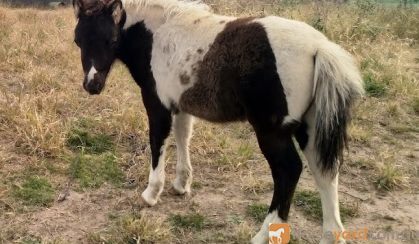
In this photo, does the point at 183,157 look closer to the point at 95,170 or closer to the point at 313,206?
the point at 95,170

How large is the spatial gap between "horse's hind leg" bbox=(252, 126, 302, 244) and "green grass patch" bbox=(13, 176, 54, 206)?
1883 millimetres

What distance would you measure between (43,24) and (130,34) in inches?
273

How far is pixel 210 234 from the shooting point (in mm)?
3432

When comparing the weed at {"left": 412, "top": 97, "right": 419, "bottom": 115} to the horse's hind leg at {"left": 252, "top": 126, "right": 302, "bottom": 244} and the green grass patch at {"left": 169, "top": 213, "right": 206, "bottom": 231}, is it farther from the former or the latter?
the green grass patch at {"left": 169, "top": 213, "right": 206, "bottom": 231}

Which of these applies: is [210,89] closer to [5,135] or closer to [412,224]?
[412,224]

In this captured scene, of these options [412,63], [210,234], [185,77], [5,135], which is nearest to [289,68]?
[185,77]

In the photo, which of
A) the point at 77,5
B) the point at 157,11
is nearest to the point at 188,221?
the point at 157,11

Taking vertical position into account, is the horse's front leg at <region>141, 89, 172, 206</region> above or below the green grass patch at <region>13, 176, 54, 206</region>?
above

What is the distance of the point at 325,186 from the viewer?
321 centimetres

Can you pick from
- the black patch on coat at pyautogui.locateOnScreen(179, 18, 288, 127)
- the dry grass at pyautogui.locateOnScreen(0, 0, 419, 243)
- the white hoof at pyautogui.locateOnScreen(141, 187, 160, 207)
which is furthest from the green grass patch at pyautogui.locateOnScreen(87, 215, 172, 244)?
the black patch on coat at pyautogui.locateOnScreen(179, 18, 288, 127)

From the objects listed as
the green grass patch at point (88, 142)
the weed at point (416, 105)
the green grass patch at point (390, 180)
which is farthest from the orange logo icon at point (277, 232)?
the weed at point (416, 105)

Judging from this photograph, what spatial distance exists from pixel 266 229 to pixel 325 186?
52 centimetres

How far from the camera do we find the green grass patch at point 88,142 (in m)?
4.65

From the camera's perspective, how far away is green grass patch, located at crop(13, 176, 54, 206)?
12.2 feet
